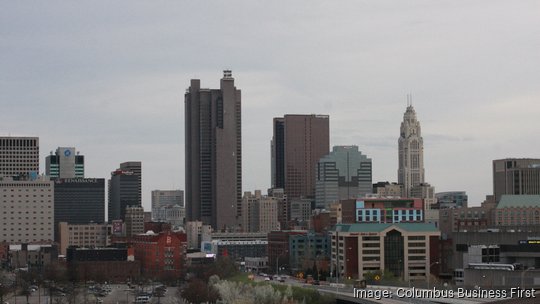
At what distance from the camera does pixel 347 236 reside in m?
195

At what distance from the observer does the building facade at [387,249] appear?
194125 mm

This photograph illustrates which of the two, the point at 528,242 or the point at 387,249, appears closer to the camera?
the point at 528,242

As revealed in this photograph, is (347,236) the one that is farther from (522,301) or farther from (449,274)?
(522,301)

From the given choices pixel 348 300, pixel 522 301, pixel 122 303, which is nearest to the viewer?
pixel 522 301

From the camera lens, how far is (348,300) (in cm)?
13575

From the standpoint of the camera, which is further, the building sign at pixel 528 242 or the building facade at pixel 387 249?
the building facade at pixel 387 249

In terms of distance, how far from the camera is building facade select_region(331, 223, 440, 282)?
194 meters

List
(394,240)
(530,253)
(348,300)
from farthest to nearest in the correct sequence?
1. (394,240)
2. (530,253)
3. (348,300)

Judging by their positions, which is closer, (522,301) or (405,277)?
(522,301)

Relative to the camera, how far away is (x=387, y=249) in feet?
640

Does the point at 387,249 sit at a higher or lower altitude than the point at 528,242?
lower

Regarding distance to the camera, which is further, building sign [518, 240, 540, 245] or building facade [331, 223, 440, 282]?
building facade [331, 223, 440, 282]

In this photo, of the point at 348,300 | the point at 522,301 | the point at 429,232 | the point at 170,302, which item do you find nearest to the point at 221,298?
the point at 170,302

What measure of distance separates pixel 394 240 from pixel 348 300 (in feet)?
198
